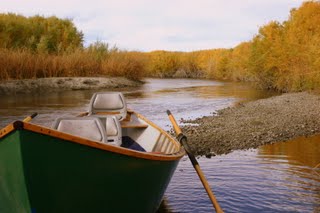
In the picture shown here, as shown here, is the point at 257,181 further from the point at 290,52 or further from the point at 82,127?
the point at 290,52

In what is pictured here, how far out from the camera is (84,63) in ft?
115

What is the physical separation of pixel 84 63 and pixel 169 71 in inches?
1365

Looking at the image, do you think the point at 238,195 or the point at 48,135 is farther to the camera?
the point at 238,195

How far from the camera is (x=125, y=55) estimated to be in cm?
4112

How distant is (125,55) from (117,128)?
33.9 m

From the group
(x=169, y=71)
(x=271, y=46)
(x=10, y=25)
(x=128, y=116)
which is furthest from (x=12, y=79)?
(x=169, y=71)

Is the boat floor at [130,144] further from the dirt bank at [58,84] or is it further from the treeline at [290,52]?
the dirt bank at [58,84]

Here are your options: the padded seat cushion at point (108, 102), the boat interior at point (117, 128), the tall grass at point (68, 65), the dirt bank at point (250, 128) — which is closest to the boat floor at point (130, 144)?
the boat interior at point (117, 128)

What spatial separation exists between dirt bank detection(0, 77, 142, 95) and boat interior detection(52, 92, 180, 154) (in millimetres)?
18903

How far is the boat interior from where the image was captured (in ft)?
21.0

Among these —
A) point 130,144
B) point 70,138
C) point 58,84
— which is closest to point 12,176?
point 70,138

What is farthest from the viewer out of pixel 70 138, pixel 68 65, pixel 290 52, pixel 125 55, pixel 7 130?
pixel 125 55

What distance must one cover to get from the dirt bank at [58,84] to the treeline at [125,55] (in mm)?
1004

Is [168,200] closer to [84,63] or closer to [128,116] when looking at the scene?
[128,116]
